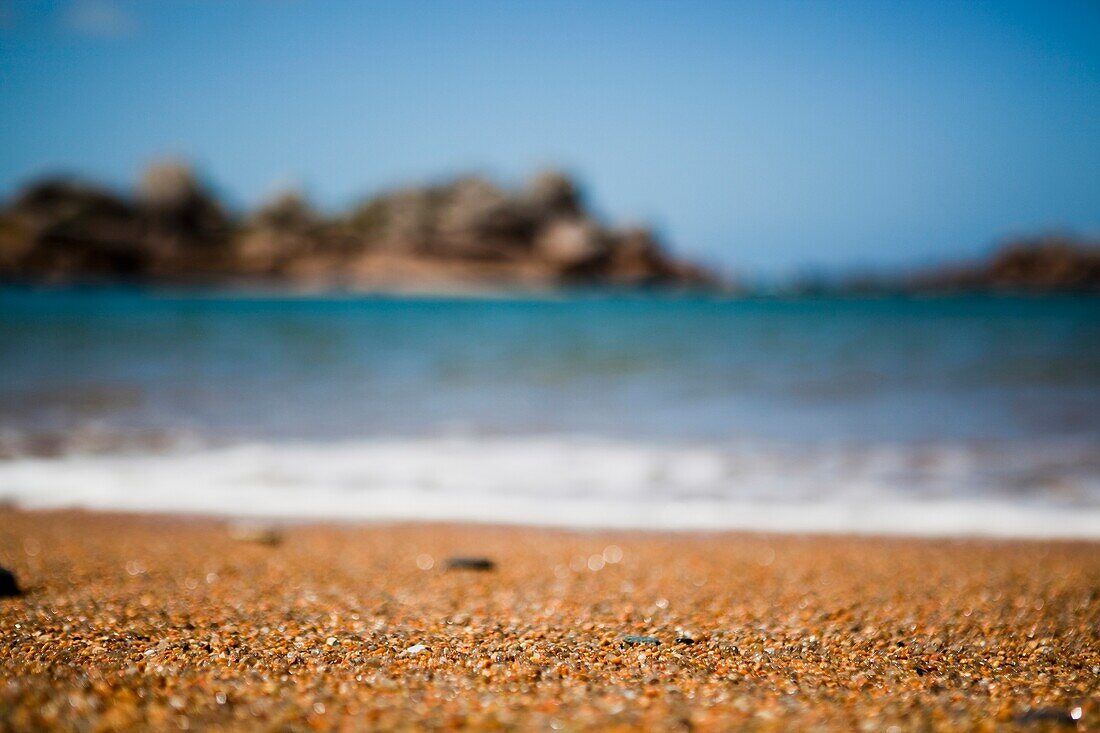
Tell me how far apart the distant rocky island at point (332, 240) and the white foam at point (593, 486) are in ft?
330

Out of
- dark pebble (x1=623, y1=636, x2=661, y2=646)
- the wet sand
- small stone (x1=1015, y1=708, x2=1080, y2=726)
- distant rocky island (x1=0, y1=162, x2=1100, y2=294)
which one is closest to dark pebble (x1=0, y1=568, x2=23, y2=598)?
the wet sand

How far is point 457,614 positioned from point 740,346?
69.3 ft

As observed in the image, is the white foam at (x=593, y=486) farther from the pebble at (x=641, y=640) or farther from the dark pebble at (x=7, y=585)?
the pebble at (x=641, y=640)

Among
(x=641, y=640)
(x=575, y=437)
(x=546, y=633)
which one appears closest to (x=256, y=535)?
(x=546, y=633)

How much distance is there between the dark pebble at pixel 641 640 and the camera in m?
3.24

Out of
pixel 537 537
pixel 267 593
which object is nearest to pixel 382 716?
pixel 267 593

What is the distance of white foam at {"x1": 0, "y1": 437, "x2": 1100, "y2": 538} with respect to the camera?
22.0ft

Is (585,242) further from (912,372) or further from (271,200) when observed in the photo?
(912,372)

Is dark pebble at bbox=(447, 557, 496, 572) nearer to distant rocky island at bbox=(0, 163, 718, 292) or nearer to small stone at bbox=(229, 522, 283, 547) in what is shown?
small stone at bbox=(229, 522, 283, 547)

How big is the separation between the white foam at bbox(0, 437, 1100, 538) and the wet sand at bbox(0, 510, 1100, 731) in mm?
720

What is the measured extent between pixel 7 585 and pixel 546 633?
119 inches

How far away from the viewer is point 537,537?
20.0 feet

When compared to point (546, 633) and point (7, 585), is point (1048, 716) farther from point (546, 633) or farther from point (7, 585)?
point (7, 585)

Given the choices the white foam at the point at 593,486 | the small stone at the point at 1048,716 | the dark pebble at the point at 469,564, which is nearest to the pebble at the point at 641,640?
the small stone at the point at 1048,716
